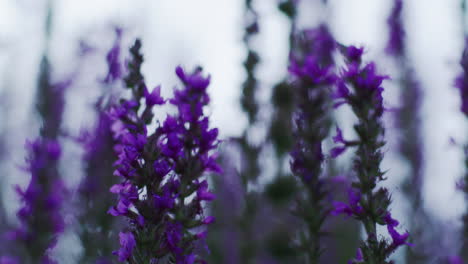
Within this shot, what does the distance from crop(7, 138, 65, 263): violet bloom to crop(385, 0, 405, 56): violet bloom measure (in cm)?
574

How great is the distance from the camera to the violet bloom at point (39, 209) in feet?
14.5

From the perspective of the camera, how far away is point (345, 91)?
10.5 ft

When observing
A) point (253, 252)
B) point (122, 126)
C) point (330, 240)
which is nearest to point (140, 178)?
point (122, 126)

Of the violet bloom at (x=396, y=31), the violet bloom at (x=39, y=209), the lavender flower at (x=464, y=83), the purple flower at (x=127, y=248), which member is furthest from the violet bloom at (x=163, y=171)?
the violet bloom at (x=396, y=31)

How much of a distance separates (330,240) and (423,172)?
3.09m

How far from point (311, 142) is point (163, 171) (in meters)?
1.38

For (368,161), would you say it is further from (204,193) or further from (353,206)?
(204,193)

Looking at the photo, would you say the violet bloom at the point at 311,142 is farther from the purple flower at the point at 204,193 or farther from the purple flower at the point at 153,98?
the purple flower at the point at 153,98

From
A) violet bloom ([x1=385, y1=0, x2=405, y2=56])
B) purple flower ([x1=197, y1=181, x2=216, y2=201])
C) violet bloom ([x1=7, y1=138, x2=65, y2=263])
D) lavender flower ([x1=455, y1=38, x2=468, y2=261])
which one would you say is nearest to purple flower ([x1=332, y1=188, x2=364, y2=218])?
purple flower ([x1=197, y1=181, x2=216, y2=201])

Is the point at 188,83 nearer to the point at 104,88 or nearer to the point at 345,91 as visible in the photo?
the point at 345,91

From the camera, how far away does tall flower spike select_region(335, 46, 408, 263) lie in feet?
9.55

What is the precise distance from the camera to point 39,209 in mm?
4492

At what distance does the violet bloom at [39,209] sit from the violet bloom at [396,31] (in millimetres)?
5738

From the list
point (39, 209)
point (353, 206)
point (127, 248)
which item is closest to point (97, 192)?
point (39, 209)
